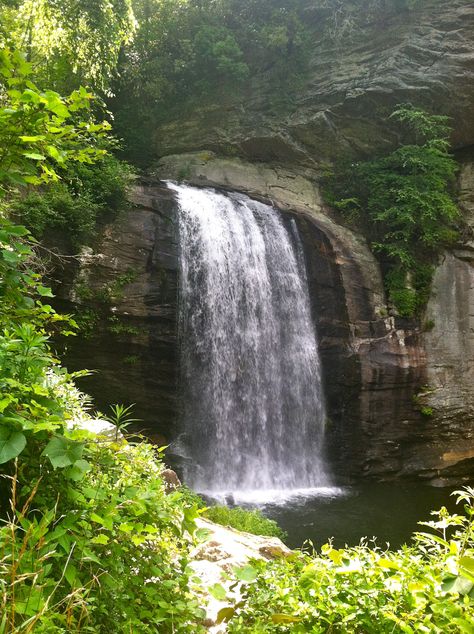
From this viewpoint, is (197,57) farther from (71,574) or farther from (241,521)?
(71,574)

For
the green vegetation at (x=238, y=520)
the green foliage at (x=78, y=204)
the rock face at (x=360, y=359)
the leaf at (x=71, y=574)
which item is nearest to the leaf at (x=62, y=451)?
the leaf at (x=71, y=574)

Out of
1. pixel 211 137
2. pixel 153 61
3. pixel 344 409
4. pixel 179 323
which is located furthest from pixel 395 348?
pixel 153 61

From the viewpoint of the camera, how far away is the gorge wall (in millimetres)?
10930

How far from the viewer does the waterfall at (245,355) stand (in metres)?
11.2

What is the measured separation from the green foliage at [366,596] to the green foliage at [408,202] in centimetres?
1235

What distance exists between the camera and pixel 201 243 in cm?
1257

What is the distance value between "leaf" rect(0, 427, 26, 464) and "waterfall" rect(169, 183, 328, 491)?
373 inches

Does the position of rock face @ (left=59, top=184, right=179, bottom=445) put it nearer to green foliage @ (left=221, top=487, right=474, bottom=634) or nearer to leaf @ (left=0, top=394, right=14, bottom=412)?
green foliage @ (left=221, top=487, right=474, bottom=634)

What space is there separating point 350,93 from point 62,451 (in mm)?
18197

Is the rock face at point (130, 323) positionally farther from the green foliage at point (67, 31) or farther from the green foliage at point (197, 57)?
the green foliage at point (197, 57)

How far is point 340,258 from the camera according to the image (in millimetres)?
13719

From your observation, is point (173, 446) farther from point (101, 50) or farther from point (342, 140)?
point (342, 140)

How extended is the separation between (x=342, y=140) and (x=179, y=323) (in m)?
10.7

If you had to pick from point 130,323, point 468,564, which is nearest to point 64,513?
point 468,564
